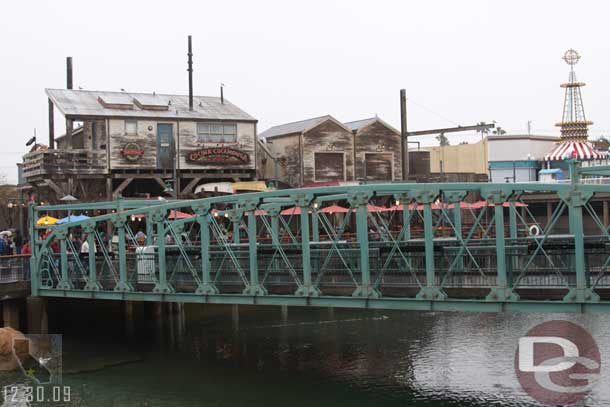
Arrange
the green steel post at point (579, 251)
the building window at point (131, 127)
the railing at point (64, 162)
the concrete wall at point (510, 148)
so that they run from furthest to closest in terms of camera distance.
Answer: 1. the concrete wall at point (510, 148)
2. the building window at point (131, 127)
3. the railing at point (64, 162)
4. the green steel post at point (579, 251)

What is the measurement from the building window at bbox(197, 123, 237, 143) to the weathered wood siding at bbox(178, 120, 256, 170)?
0.20m

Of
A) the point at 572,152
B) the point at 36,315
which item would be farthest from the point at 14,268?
the point at 572,152

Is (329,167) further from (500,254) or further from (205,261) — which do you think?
(500,254)

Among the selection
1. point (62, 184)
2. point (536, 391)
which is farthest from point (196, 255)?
point (62, 184)

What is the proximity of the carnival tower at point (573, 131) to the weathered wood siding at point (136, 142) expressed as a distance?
35.5 m

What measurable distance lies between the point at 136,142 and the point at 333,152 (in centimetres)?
1351

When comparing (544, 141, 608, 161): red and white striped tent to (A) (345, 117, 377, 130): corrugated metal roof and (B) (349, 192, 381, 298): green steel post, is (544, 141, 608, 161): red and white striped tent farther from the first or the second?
(B) (349, 192, 381, 298): green steel post

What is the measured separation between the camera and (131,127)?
1960 inches

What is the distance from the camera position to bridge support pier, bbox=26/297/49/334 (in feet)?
105

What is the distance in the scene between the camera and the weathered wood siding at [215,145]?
168 feet

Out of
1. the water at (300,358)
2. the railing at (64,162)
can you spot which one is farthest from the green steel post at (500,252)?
the railing at (64,162)

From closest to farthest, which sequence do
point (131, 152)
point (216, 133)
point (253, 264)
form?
1. point (253, 264)
2. point (131, 152)
3. point (216, 133)

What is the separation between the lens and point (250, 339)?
111ft

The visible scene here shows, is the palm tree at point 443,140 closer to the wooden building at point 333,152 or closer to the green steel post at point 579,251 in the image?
the wooden building at point 333,152
